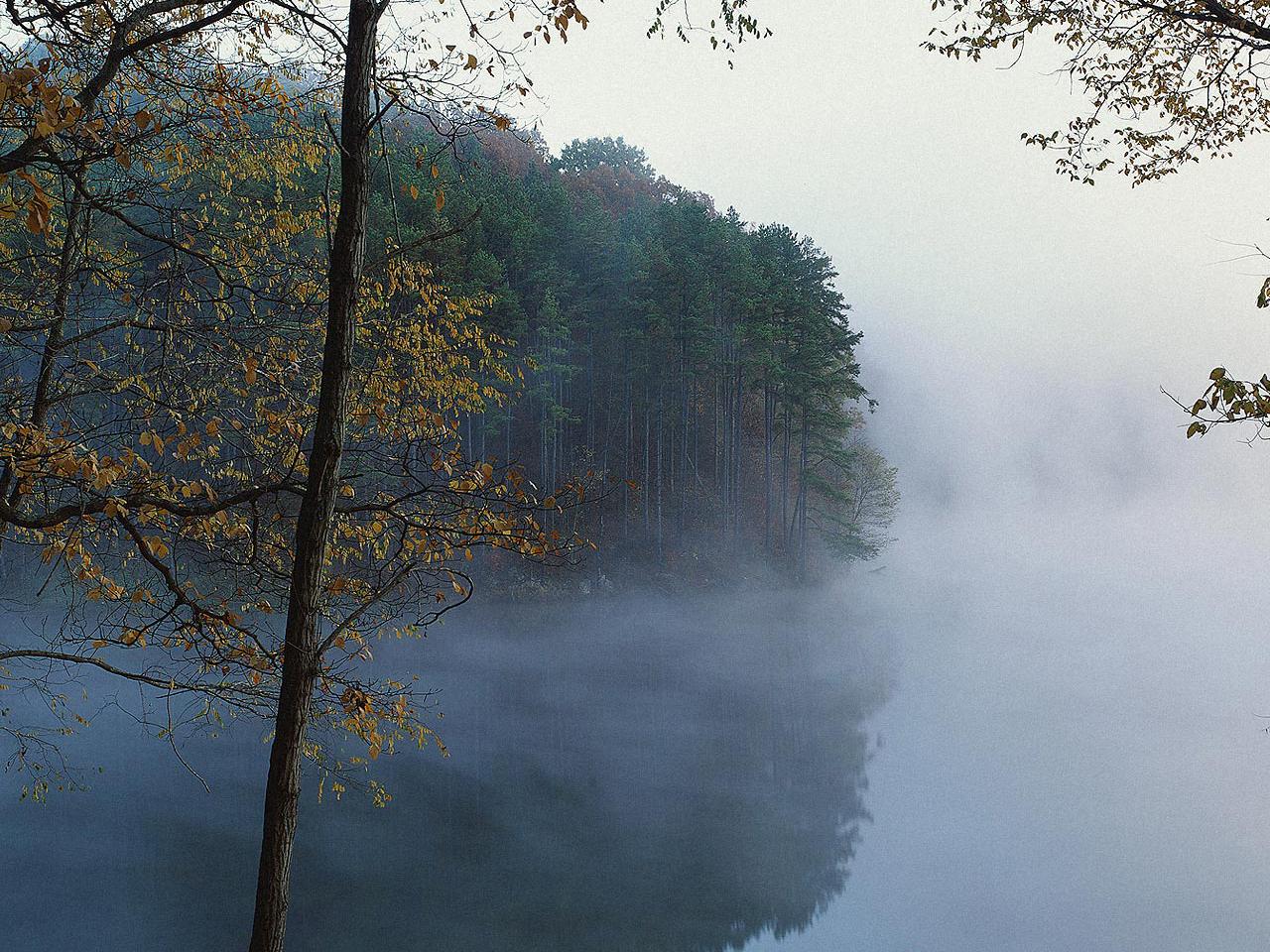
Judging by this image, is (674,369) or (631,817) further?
(674,369)

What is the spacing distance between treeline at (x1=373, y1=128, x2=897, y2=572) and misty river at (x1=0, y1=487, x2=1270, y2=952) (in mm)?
4417

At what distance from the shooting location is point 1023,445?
47781 millimetres

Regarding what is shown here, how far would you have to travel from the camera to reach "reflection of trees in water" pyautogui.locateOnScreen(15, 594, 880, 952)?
31.6 feet

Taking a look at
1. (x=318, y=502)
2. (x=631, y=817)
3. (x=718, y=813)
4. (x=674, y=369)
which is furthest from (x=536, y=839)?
(x=674, y=369)

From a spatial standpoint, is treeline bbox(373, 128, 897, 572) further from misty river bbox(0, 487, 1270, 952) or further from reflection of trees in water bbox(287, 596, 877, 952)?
reflection of trees in water bbox(287, 596, 877, 952)

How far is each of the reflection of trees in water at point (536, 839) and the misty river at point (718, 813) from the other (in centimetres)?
5

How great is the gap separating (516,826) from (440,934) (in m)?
2.88

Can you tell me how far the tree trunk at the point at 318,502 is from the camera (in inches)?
139

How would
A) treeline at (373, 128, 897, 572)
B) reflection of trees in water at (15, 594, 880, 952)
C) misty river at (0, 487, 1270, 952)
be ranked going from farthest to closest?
treeline at (373, 128, 897, 572)
misty river at (0, 487, 1270, 952)
reflection of trees in water at (15, 594, 880, 952)

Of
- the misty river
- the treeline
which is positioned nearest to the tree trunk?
the misty river

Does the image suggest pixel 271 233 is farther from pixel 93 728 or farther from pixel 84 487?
pixel 93 728

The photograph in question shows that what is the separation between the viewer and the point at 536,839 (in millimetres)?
11922

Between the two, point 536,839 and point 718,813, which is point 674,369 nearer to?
point 718,813

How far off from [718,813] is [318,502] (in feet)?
35.3
